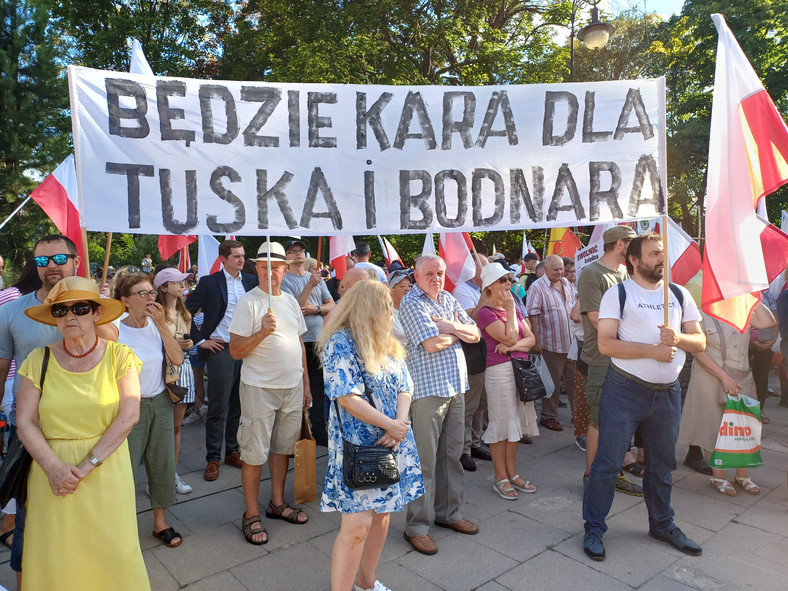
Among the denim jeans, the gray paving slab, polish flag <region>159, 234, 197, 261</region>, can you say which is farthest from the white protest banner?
polish flag <region>159, 234, 197, 261</region>

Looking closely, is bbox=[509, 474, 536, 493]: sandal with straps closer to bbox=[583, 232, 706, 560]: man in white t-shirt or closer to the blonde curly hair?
bbox=[583, 232, 706, 560]: man in white t-shirt

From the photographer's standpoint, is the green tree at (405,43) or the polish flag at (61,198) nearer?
the polish flag at (61,198)

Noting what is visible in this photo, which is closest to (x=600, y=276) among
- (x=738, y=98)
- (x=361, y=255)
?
(x=738, y=98)

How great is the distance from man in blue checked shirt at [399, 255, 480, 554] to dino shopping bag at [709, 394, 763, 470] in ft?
6.66

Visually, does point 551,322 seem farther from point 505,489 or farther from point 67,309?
point 67,309

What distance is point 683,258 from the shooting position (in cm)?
549

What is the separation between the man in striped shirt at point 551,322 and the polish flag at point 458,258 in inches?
29.4

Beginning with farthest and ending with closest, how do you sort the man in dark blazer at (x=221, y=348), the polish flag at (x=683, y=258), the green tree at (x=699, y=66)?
the green tree at (x=699, y=66) < the polish flag at (x=683, y=258) < the man in dark blazer at (x=221, y=348)

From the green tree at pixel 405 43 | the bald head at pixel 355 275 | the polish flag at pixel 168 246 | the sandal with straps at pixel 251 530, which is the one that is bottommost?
the sandal with straps at pixel 251 530

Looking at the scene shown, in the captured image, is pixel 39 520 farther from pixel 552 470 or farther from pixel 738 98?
pixel 738 98

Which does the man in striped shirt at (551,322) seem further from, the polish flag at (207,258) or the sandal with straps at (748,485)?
the polish flag at (207,258)

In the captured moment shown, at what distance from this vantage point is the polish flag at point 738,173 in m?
3.36

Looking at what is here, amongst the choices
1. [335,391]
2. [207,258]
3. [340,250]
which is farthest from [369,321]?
[207,258]

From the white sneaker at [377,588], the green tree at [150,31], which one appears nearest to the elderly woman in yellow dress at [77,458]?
the white sneaker at [377,588]
